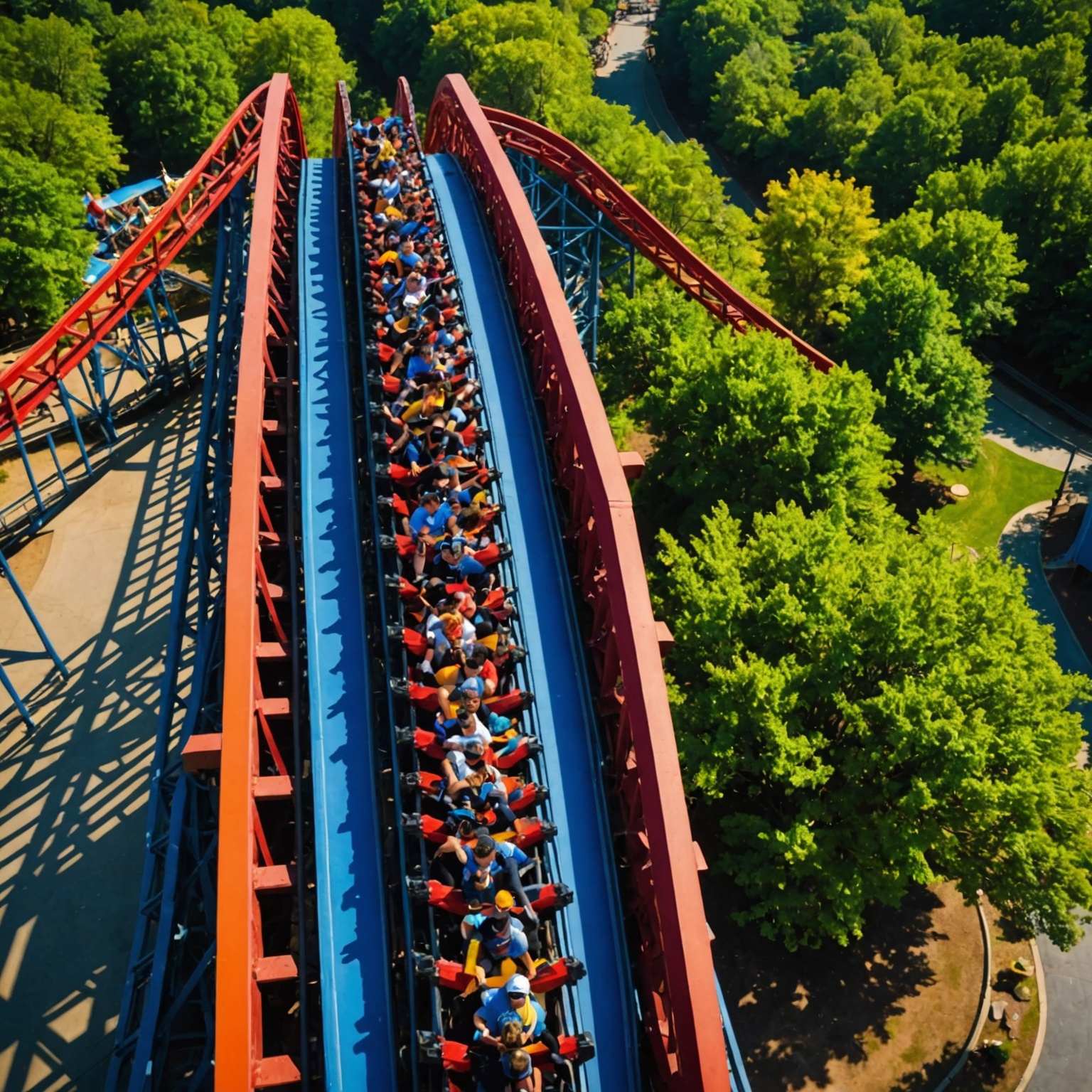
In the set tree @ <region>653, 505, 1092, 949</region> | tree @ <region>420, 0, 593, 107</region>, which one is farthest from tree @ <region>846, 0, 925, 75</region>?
tree @ <region>653, 505, 1092, 949</region>

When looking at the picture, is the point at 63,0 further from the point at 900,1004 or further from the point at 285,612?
the point at 900,1004

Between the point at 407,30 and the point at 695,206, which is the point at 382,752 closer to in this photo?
the point at 695,206

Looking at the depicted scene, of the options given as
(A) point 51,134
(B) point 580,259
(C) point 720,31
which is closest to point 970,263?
(B) point 580,259

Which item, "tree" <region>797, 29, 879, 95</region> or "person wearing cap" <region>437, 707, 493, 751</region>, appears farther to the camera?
"tree" <region>797, 29, 879, 95</region>

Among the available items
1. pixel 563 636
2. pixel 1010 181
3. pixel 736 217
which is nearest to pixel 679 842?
pixel 563 636

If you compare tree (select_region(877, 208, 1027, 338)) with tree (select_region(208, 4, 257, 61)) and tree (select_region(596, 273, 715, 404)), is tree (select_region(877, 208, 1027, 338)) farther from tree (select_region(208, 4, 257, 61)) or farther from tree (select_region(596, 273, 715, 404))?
tree (select_region(208, 4, 257, 61))

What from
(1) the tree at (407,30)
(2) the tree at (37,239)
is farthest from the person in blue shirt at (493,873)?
(1) the tree at (407,30)
